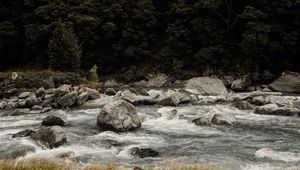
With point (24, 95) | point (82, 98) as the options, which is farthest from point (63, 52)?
point (82, 98)

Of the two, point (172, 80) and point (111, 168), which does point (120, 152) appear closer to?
point (111, 168)

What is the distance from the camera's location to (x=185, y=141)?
20.3 meters

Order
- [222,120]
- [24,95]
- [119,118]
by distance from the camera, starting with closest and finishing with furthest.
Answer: [119,118] < [222,120] < [24,95]

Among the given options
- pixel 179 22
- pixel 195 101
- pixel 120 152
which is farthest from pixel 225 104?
pixel 179 22

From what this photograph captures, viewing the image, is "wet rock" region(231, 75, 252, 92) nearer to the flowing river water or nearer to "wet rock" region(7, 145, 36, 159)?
the flowing river water

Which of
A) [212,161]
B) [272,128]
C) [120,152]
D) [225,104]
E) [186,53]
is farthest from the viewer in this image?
[186,53]

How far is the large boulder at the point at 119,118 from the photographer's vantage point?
22.5 m

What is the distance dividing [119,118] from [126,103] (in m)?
1.20

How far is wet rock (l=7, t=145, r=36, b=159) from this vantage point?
17.5m

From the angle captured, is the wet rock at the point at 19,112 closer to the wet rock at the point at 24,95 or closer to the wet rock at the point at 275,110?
the wet rock at the point at 24,95

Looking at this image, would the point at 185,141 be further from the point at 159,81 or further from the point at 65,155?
the point at 159,81

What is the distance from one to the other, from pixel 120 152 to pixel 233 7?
125ft

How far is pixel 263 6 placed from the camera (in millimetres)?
48031

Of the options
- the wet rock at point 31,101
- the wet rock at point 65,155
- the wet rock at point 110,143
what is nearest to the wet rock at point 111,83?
the wet rock at point 31,101
